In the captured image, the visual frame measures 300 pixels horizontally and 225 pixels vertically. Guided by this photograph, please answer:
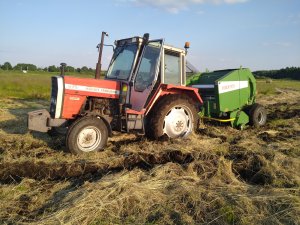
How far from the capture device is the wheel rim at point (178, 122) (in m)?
6.80

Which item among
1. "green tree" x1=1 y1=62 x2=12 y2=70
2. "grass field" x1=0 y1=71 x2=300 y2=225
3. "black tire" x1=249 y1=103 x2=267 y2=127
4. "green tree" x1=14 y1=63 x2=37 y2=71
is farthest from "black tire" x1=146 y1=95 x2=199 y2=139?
"green tree" x1=1 y1=62 x2=12 y2=70

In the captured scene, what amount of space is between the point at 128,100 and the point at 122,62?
99 cm

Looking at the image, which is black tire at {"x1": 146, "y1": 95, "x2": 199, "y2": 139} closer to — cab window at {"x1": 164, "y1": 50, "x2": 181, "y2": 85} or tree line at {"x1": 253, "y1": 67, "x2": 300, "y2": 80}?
cab window at {"x1": 164, "y1": 50, "x2": 181, "y2": 85}

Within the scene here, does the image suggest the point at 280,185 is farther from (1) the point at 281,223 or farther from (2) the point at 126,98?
(2) the point at 126,98

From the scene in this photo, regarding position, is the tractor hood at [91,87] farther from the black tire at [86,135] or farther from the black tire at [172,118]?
the black tire at [172,118]

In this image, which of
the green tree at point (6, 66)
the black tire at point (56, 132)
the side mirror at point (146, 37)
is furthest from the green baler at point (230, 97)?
the green tree at point (6, 66)

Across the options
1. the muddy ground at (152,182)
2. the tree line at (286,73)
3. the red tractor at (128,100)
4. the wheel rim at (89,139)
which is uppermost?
the tree line at (286,73)

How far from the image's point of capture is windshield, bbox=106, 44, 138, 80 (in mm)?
6617

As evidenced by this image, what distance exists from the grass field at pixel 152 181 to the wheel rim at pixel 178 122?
17.2 inches

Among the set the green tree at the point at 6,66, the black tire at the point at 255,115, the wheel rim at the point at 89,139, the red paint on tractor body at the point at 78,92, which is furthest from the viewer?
the green tree at the point at 6,66

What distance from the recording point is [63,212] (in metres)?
3.20

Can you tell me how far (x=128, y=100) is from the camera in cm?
644

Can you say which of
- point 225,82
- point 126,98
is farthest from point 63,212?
point 225,82

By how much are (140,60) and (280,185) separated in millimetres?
3675
